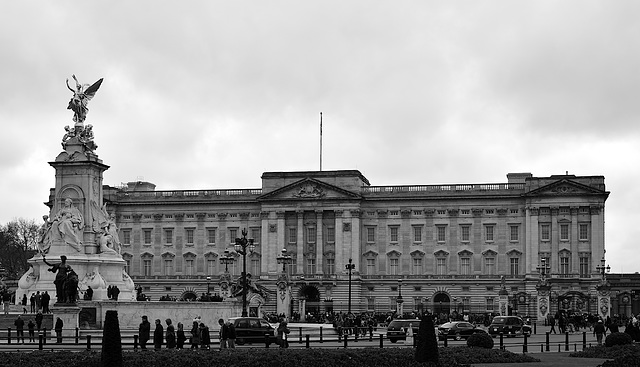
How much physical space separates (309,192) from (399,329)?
206 ft

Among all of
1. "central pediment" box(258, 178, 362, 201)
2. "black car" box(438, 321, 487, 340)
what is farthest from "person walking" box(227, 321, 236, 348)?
"central pediment" box(258, 178, 362, 201)

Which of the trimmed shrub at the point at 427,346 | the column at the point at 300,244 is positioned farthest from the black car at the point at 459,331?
the column at the point at 300,244

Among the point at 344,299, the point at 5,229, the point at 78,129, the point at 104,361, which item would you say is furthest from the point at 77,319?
the point at 5,229

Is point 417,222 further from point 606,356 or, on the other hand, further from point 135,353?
point 135,353

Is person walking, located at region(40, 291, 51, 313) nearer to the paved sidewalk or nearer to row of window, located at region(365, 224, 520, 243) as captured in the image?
the paved sidewalk

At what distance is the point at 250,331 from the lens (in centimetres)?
5206

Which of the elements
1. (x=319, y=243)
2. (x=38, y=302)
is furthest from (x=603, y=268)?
(x=38, y=302)

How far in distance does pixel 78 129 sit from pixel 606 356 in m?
38.5

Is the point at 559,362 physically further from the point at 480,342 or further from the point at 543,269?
the point at 543,269

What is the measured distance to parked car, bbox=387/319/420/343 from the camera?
57688mm

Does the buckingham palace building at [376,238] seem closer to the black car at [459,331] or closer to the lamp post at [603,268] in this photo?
the lamp post at [603,268]

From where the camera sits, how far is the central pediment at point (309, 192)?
123875mm

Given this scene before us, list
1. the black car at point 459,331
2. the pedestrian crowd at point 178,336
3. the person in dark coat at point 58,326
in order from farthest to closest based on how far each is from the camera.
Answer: the black car at point 459,331, the person in dark coat at point 58,326, the pedestrian crowd at point 178,336

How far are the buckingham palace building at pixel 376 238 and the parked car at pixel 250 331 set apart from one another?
65632 millimetres
